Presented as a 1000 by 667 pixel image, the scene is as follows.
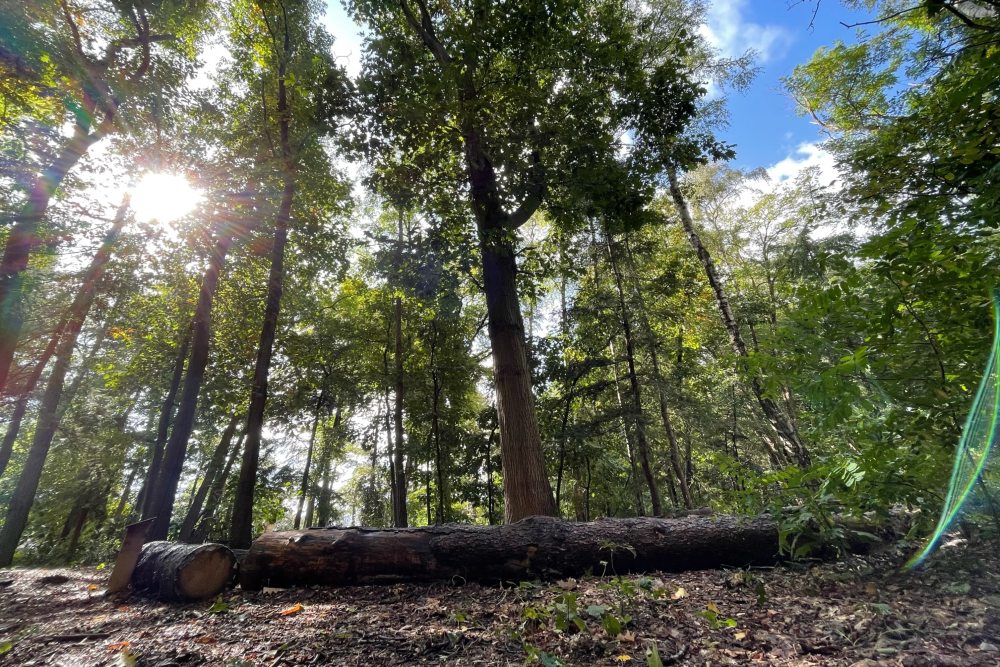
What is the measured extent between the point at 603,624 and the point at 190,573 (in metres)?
4.19

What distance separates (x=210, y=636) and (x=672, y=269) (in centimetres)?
1084

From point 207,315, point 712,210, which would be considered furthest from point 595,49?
point 712,210

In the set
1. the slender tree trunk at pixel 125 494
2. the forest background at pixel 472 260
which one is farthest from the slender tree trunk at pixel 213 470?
the slender tree trunk at pixel 125 494

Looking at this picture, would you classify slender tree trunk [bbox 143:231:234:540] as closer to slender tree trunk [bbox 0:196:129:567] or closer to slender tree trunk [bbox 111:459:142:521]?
slender tree trunk [bbox 0:196:129:567]

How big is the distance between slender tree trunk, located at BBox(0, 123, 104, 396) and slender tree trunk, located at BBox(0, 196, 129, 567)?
3.65ft

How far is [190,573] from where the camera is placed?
3.90 meters

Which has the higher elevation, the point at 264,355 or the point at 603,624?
the point at 264,355

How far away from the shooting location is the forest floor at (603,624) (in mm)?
2002

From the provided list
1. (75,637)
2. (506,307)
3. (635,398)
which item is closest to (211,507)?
(75,637)

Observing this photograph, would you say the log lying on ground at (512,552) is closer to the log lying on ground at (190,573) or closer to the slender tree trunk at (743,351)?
the log lying on ground at (190,573)

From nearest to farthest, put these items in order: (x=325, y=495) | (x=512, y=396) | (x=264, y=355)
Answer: (x=512, y=396), (x=264, y=355), (x=325, y=495)

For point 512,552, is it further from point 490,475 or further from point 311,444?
point 311,444

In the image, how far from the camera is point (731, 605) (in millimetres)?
2672

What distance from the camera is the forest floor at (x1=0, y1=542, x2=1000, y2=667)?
6.57 feet
